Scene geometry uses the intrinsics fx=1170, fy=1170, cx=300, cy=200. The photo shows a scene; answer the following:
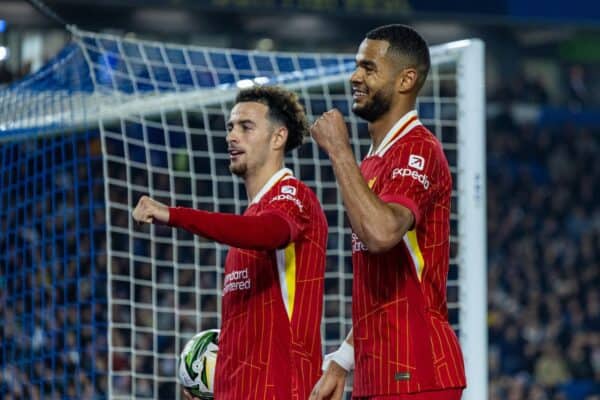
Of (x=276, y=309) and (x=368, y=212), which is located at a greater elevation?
(x=368, y=212)

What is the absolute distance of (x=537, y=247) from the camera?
18453mm

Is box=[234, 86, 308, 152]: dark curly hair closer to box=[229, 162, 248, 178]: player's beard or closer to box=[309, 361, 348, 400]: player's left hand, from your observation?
box=[229, 162, 248, 178]: player's beard

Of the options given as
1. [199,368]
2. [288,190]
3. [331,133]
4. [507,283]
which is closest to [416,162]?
[331,133]

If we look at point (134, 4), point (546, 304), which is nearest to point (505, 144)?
point (546, 304)

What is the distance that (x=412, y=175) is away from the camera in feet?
11.3

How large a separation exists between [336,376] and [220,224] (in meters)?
0.62

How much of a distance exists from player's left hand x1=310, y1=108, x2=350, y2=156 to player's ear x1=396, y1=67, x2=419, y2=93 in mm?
282

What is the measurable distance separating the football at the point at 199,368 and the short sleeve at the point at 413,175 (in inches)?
53.6

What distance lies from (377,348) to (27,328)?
517 centimetres

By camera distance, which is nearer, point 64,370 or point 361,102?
point 361,102

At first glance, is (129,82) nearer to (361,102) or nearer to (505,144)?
(361,102)

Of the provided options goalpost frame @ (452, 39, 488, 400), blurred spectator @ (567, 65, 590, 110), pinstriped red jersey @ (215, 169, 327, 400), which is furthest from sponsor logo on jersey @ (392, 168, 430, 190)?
blurred spectator @ (567, 65, 590, 110)

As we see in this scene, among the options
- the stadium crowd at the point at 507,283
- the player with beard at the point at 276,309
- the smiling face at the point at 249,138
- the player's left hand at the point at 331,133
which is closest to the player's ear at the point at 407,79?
the player's left hand at the point at 331,133

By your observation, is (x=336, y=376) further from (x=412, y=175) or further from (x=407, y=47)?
(x=407, y=47)
